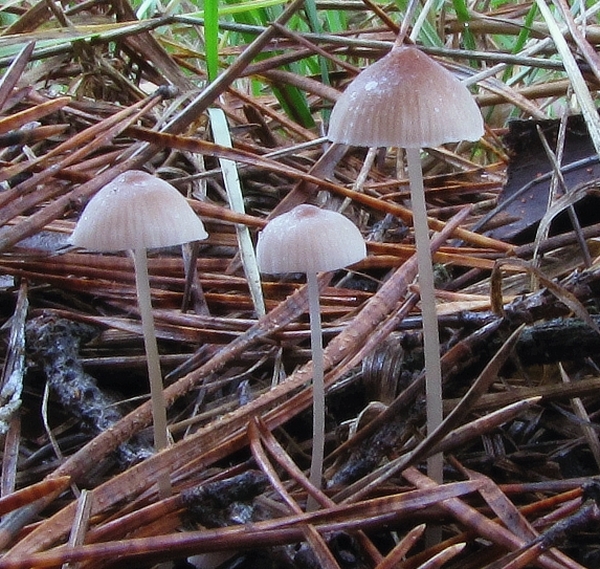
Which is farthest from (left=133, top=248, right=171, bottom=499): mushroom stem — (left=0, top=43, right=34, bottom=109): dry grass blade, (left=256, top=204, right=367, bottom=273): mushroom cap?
(left=0, top=43, right=34, bottom=109): dry grass blade

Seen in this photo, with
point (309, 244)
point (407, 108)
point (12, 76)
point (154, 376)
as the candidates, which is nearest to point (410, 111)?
point (407, 108)

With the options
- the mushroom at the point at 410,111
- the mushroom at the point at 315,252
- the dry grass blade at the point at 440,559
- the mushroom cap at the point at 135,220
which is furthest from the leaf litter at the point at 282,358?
the mushroom cap at the point at 135,220

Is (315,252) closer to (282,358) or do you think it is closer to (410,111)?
(410,111)

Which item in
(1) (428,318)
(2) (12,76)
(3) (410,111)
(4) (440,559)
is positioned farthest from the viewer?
(2) (12,76)

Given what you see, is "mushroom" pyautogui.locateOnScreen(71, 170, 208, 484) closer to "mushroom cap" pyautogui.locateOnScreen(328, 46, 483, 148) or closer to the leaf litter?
the leaf litter

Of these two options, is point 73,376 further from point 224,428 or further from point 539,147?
point 539,147

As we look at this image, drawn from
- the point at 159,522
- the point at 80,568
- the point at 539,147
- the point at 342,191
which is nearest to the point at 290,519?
the point at 159,522
